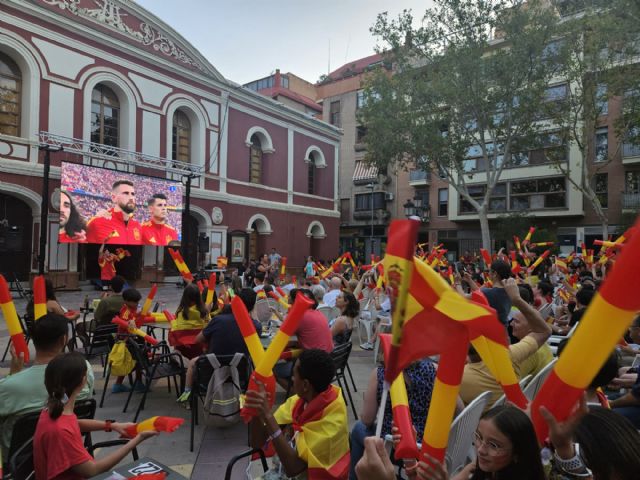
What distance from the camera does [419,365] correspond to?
8.54 ft

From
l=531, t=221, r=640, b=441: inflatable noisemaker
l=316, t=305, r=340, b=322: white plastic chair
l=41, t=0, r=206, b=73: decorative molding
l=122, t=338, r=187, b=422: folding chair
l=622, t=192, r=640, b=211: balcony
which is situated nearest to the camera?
l=531, t=221, r=640, b=441: inflatable noisemaker

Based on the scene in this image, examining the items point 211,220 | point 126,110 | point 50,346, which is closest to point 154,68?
point 126,110

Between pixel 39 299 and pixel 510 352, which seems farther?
pixel 39 299

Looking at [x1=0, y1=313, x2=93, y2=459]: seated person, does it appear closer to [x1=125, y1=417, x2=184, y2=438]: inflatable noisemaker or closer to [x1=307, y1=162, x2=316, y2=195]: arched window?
[x1=125, y1=417, x2=184, y2=438]: inflatable noisemaker

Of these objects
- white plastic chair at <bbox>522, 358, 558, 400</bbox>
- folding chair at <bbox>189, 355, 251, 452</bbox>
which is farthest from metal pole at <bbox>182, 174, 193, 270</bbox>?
white plastic chair at <bbox>522, 358, 558, 400</bbox>

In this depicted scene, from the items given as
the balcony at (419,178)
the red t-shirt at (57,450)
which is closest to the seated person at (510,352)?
the red t-shirt at (57,450)

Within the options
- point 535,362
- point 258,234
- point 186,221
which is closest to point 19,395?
point 535,362

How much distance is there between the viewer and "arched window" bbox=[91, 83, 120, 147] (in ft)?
51.4

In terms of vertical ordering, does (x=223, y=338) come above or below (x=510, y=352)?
below

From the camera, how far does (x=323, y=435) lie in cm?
227

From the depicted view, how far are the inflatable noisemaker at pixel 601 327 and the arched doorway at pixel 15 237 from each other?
1621 cm

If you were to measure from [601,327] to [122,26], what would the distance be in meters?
19.1

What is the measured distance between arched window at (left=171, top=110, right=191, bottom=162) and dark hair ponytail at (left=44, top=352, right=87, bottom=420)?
1747cm

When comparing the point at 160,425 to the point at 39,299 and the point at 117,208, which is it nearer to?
the point at 39,299
